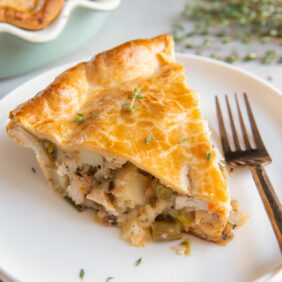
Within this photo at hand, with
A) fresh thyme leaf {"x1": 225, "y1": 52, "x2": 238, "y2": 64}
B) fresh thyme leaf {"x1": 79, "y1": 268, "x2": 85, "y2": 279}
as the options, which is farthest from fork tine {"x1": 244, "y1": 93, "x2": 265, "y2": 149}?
fresh thyme leaf {"x1": 79, "y1": 268, "x2": 85, "y2": 279}

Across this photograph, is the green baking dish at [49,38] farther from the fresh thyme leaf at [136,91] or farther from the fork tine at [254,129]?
the fork tine at [254,129]

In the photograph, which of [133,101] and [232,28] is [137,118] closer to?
[133,101]

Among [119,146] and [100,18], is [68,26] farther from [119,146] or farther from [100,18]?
[119,146]

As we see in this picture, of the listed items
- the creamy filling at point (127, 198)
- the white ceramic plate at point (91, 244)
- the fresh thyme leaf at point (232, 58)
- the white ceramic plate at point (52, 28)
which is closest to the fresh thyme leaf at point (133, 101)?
the creamy filling at point (127, 198)

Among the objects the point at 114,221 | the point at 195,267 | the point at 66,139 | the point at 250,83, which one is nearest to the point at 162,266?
the point at 195,267

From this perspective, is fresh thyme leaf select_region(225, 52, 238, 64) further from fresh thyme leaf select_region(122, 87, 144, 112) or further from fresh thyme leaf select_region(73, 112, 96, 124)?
fresh thyme leaf select_region(73, 112, 96, 124)

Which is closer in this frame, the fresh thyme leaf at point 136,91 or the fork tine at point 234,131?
the fresh thyme leaf at point 136,91

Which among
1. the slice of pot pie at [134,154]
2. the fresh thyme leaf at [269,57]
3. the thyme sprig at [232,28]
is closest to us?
the slice of pot pie at [134,154]
